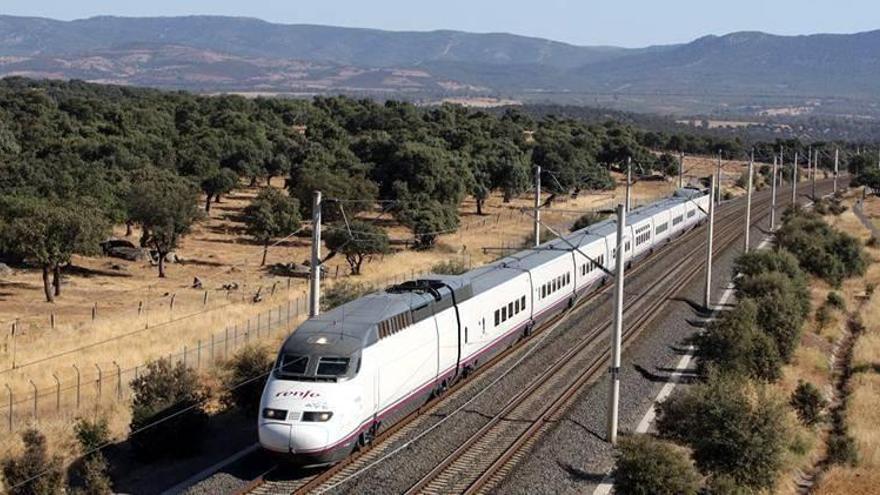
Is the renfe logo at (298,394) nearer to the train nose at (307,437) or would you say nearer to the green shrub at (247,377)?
the train nose at (307,437)

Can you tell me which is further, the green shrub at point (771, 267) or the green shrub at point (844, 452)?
the green shrub at point (771, 267)

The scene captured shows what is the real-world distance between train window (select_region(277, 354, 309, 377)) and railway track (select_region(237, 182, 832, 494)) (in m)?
2.44

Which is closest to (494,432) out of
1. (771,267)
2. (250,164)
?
(771,267)

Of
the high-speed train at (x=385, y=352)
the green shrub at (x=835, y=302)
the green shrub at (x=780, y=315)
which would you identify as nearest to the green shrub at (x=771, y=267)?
the green shrub at (x=835, y=302)

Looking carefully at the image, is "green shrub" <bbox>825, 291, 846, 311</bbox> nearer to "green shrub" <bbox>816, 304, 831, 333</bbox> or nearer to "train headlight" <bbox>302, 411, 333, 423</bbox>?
"green shrub" <bbox>816, 304, 831, 333</bbox>

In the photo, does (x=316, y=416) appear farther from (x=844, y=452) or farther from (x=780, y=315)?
(x=780, y=315)

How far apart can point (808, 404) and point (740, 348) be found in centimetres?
309

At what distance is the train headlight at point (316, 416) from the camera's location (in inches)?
915

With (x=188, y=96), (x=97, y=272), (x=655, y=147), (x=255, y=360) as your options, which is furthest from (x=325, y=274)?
(x=655, y=147)

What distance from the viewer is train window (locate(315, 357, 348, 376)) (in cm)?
2398

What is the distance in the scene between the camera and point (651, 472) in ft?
74.4

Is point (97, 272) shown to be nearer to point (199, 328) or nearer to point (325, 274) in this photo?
point (325, 274)

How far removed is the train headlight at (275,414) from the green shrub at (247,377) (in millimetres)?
5931

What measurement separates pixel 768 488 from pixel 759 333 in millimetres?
12606
